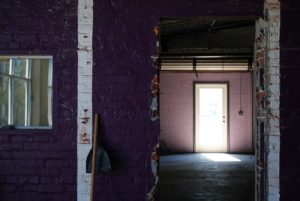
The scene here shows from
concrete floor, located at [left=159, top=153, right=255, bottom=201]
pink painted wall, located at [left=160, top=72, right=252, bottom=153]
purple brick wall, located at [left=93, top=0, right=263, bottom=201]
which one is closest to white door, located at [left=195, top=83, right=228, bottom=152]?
pink painted wall, located at [left=160, top=72, right=252, bottom=153]

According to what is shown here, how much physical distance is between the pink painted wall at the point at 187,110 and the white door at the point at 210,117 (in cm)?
17

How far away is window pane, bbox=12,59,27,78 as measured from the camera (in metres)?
4.77

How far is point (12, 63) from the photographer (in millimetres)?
4750

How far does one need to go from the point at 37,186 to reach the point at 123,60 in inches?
67.5

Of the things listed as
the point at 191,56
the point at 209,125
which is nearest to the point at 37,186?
the point at 191,56

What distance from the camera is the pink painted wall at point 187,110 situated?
1139 cm

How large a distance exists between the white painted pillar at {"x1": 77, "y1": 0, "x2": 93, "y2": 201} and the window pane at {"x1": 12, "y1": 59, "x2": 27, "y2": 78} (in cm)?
76

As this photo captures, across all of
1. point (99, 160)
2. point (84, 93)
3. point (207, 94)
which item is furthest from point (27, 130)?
point (207, 94)

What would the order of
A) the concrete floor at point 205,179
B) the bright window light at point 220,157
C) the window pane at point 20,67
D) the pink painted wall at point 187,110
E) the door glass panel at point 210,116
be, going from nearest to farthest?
the window pane at point 20,67 → the concrete floor at point 205,179 → the bright window light at point 220,157 → the pink painted wall at point 187,110 → the door glass panel at point 210,116
